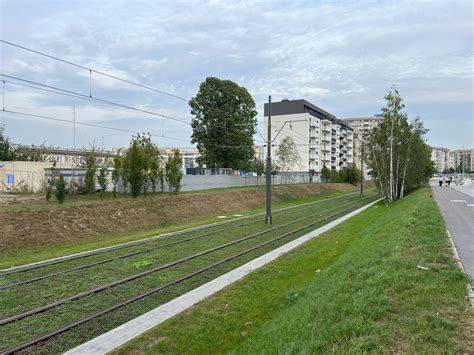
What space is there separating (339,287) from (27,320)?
5597 mm

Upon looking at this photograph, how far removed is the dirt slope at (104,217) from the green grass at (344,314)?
12.5m

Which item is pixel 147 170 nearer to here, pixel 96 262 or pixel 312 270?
pixel 96 262

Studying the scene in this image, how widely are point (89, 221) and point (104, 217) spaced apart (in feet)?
4.18

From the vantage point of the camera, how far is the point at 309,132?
104 metres

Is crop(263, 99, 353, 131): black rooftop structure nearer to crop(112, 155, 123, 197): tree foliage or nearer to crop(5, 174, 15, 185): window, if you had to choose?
crop(5, 174, 15, 185): window

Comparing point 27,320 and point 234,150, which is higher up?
point 234,150

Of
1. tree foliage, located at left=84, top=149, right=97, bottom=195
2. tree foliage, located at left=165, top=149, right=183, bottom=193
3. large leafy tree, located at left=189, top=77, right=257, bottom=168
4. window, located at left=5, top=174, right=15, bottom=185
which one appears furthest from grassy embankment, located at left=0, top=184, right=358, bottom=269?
large leafy tree, located at left=189, top=77, right=257, bottom=168

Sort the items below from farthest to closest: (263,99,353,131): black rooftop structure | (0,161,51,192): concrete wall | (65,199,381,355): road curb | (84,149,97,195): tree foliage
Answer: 1. (263,99,353,131): black rooftop structure
2. (0,161,51,192): concrete wall
3. (84,149,97,195): tree foliage
4. (65,199,381,355): road curb

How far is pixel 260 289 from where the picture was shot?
8.69m

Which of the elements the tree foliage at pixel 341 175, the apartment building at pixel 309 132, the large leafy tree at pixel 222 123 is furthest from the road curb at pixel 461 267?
the apartment building at pixel 309 132

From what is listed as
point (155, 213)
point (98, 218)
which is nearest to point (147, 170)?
point (155, 213)

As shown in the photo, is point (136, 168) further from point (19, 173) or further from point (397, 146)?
point (397, 146)

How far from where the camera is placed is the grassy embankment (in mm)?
16328

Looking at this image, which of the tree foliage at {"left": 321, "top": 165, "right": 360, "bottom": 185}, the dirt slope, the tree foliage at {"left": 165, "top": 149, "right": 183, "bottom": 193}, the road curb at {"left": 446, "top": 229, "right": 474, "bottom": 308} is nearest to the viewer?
the road curb at {"left": 446, "top": 229, "right": 474, "bottom": 308}
